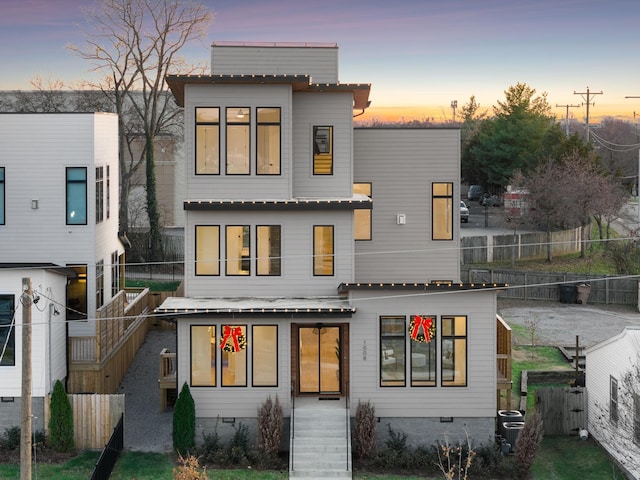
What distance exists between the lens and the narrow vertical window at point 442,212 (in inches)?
1383

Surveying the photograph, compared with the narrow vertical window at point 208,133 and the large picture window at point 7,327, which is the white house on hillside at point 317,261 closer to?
the narrow vertical window at point 208,133

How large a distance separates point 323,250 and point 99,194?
8.22m

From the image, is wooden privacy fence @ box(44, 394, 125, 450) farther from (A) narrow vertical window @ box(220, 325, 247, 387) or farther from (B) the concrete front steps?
(B) the concrete front steps

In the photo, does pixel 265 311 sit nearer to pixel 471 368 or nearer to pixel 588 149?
pixel 471 368

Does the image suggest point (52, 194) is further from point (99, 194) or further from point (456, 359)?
point (456, 359)

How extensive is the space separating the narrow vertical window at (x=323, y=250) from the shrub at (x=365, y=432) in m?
4.38

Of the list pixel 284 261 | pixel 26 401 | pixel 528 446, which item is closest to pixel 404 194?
pixel 284 261

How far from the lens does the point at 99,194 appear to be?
3491cm

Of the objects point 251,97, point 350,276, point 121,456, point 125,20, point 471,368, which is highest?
point 125,20

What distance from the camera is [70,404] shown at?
93.7ft

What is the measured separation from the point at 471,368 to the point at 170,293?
18165mm

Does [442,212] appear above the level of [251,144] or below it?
below


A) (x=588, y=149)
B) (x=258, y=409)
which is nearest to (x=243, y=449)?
(x=258, y=409)

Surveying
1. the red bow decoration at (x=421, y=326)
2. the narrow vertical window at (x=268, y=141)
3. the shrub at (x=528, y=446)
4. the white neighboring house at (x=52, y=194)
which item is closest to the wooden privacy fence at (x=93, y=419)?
the white neighboring house at (x=52, y=194)
